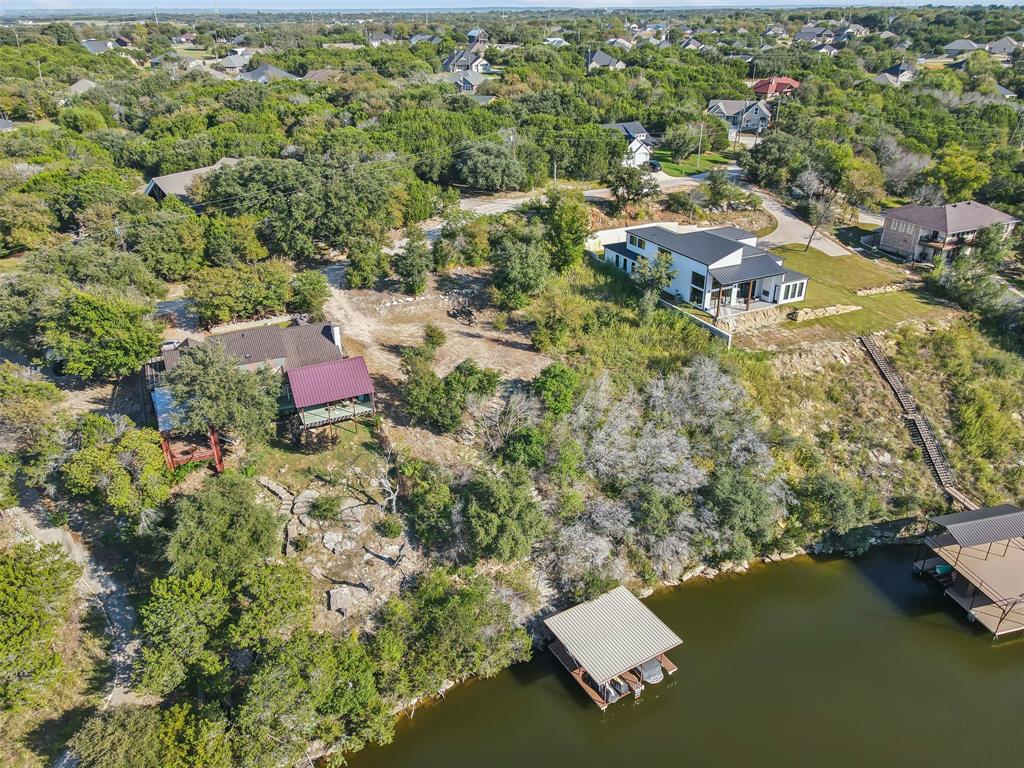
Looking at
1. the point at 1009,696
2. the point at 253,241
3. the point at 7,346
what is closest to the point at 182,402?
the point at 7,346

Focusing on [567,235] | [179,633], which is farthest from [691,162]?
[179,633]

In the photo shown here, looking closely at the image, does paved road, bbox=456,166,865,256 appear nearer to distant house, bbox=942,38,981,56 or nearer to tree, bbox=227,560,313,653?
tree, bbox=227,560,313,653

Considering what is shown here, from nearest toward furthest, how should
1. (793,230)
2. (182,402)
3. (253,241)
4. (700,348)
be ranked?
(182,402) → (700,348) → (253,241) → (793,230)

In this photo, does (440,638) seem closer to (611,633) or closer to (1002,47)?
(611,633)

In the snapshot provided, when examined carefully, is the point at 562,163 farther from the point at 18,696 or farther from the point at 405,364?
the point at 18,696

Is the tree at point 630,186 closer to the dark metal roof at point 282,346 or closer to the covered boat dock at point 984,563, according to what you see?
the dark metal roof at point 282,346

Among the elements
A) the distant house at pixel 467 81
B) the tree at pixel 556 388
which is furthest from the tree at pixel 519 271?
the distant house at pixel 467 81

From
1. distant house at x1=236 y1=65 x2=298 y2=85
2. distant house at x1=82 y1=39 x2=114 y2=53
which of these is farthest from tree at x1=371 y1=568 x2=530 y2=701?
distant house at x1=82 y1=39 x2=114 y2=53
